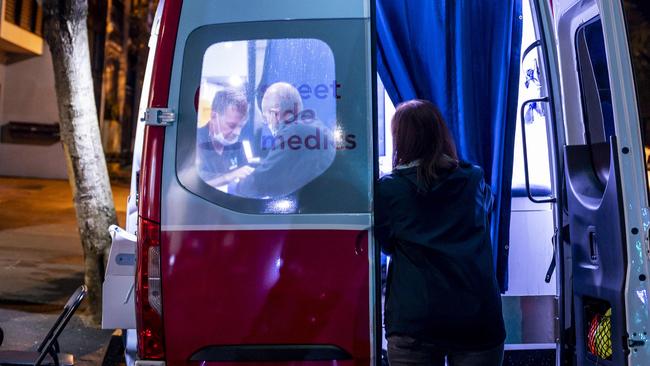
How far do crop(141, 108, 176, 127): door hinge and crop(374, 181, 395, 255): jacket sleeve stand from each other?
2.95ft

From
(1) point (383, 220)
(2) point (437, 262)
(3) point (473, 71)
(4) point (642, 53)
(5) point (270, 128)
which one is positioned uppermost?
(4) point (642, 53)

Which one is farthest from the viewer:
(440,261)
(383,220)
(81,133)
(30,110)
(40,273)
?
(30,110)

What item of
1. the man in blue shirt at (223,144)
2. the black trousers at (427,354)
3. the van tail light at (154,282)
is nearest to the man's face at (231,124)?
the man in blue shirt at (223,144)

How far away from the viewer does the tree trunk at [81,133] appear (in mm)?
6828

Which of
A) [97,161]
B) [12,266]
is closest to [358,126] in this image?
[97,161]

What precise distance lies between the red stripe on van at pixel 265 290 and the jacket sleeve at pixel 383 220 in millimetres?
79

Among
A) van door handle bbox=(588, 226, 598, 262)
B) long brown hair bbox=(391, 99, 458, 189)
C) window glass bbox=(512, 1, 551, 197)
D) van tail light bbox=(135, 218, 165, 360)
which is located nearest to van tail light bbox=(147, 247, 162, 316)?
van tail light bbox=(135, 218, 165, 360)

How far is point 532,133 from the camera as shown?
4500mm

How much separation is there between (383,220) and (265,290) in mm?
559

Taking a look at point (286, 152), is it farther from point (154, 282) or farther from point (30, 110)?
point (30, 110)

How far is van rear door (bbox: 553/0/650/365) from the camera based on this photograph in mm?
2777

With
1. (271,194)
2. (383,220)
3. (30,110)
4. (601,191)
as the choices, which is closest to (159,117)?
(271,194)

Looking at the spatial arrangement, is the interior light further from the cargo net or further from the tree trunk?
the tree trunk

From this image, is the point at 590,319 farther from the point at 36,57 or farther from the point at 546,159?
the point at 36,57
